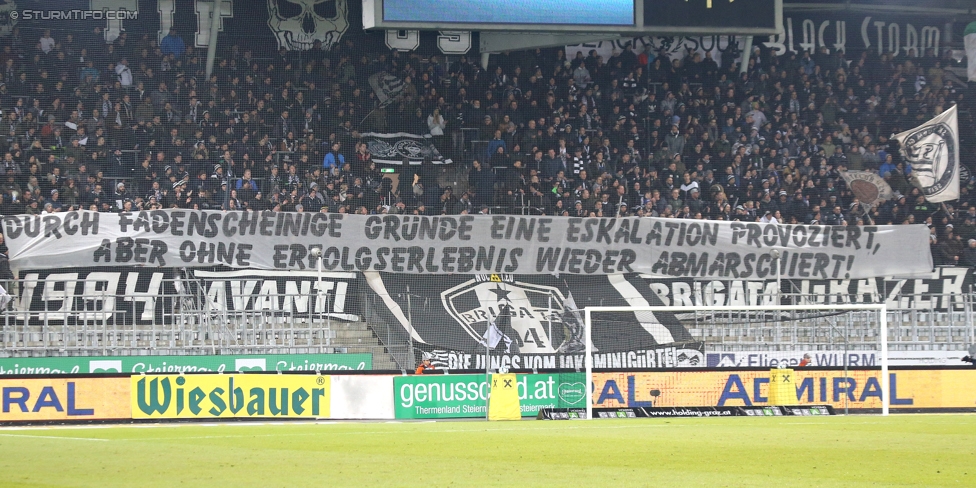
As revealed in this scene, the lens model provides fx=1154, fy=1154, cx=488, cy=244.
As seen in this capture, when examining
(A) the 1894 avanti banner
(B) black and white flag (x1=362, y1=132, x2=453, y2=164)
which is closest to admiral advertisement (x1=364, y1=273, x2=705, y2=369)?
(A) the 1894 avanti banner

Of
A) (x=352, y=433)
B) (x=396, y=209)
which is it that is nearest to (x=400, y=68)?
(x=396, y=209)

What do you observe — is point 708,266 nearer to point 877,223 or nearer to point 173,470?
point 877,223

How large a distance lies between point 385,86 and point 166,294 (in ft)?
27.4

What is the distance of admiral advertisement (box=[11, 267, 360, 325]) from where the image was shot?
21.3 m

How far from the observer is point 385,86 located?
2833 centimetres

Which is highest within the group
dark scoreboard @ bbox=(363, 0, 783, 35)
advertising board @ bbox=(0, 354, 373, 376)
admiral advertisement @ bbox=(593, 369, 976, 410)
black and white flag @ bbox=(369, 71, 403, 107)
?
dark scoreboard @ bbox=(363, 0, 783, 35)

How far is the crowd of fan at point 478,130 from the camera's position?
25.1m

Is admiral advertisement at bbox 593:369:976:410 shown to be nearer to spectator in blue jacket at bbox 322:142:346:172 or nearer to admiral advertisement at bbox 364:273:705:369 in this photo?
admiral advertisement at bbox 364:273:705:369

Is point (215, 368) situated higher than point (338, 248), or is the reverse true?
point (338, 248)

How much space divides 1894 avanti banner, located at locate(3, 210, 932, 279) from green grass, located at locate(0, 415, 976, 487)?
666cm

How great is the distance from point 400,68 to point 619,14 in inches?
288

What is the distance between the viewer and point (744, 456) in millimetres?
11086

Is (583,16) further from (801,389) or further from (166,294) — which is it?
(166,294)

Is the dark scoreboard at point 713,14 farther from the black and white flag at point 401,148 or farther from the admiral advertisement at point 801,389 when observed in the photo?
the admiral advertisement at point 801,389
